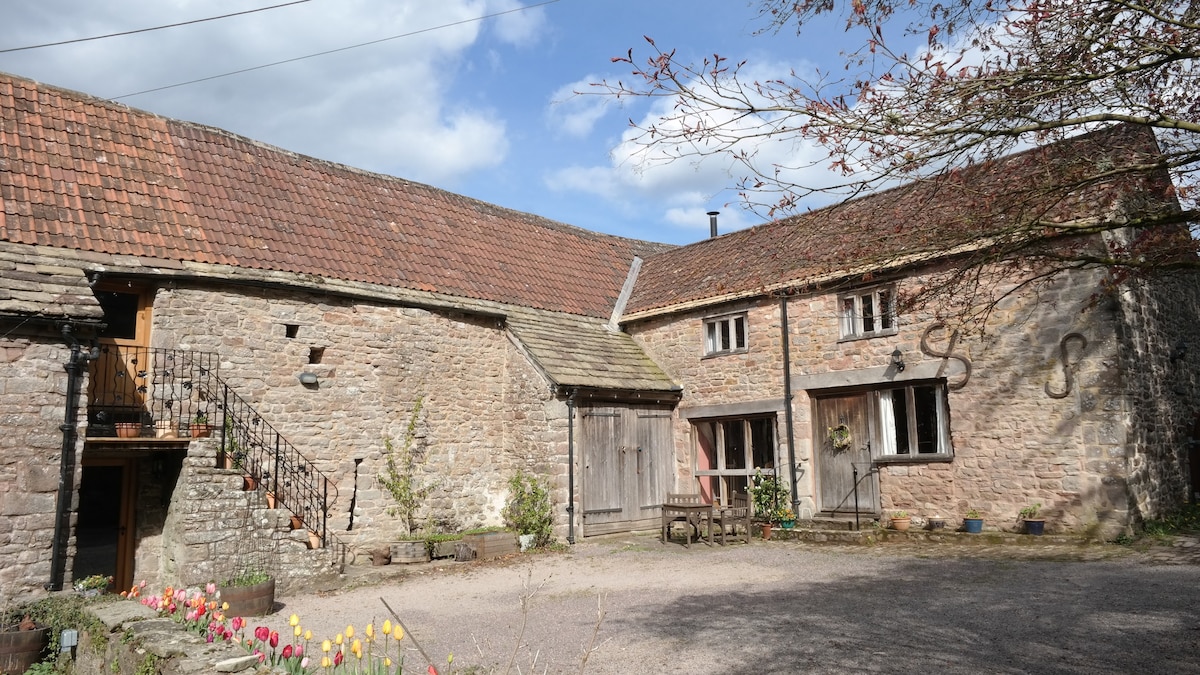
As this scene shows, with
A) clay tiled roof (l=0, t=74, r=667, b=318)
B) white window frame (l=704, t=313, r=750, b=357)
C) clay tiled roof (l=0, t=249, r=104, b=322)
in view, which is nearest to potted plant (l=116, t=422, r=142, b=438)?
clay tiled roof (l=0, t=249, r=104, b=322)

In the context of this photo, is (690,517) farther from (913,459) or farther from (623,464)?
(913,459)

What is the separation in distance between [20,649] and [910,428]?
12.1m

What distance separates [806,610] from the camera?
813 centimetres

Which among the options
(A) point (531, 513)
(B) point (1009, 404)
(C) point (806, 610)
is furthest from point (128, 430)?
(B) point (1009, 404)

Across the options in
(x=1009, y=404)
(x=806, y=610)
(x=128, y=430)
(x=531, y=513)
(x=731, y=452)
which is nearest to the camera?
(x=806, y=610)

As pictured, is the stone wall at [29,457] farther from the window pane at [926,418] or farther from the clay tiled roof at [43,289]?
the window pane at [926,418]

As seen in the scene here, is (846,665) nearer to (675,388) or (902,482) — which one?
(902,482)

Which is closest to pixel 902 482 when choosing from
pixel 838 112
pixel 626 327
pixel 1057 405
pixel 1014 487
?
pixel 1014 487

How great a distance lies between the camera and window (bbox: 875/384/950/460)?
509 inches

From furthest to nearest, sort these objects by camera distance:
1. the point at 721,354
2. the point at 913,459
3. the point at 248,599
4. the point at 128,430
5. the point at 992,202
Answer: the point at 721,354, the point at 913,459, the point at 128,430, the point at 248,599, the point at 992,202

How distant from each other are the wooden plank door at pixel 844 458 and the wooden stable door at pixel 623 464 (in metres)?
3.21

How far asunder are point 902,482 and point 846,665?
7.78 metres

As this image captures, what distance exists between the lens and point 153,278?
11.3 metres

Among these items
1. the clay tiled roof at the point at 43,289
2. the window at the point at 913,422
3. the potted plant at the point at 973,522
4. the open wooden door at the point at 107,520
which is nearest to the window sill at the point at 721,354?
the window at the point at 913,422
